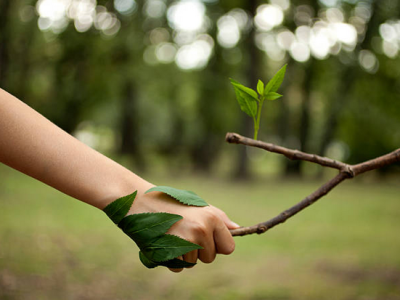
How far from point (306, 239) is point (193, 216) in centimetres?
615

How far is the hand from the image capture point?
0.95 m

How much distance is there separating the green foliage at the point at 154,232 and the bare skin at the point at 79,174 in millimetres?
24

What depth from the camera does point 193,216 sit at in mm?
963

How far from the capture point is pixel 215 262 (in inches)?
213

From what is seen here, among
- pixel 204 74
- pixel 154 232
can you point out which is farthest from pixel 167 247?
pixel 204 74

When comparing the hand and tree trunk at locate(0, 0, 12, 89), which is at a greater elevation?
tree trunk at locate(0, 0, 12, 89)

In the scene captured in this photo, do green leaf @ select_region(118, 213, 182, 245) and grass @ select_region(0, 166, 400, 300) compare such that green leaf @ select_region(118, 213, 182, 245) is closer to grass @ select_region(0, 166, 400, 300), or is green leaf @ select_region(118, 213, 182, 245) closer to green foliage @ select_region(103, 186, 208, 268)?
green foliage @ select_region(103, 186, 208, 268)

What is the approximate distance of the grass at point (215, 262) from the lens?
4133 mm

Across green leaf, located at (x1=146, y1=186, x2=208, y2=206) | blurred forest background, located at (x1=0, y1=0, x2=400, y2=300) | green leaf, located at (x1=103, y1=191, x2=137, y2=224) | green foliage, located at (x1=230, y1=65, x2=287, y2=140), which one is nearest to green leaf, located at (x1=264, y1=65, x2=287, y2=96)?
green foliage, located at (x1=230, y1=65, x2=287, y2=140)

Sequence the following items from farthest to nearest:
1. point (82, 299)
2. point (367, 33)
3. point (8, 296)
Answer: point (367, 33), point (82, 299), point (8, 296)

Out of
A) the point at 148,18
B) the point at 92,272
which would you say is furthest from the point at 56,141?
the point at 148,18

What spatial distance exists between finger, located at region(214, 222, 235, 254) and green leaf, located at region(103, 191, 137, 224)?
0.24 m

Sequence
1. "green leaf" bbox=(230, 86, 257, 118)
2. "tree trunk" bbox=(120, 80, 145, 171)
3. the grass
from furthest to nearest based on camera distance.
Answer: "tree trunk" bbox=(120, 80, 145, 171) → the grass → "green leaf" bbox=(230, 86, 257, 118)

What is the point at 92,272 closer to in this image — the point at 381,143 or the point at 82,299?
the point at 82,299
